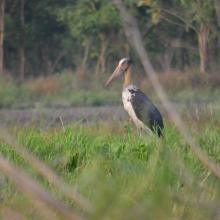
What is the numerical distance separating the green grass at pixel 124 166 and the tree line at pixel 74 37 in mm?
20201

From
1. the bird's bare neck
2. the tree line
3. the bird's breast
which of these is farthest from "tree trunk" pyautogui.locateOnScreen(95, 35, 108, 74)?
the bird's breast

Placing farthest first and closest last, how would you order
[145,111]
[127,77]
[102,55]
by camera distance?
1. [102,55]
2. [127,77]
3. [145,111]

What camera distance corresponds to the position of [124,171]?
222 inches

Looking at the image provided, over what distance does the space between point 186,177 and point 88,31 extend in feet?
93.2

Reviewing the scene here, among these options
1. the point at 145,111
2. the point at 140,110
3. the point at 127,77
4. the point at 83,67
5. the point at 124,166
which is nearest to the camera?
the point at 124,166

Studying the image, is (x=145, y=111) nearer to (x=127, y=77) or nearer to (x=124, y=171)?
(x=127, y=77)

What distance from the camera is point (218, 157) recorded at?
23.2 feet

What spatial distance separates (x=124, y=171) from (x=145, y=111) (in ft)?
16.7

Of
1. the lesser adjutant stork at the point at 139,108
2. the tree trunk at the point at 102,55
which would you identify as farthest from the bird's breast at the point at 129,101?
the tree trunk at the point at 102,55

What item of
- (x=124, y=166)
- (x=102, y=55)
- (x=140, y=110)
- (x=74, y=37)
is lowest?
(x=102, y=55)

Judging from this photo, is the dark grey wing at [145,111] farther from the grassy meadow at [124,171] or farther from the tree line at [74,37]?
the tree line at [74,37]

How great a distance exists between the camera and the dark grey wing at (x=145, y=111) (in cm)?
951

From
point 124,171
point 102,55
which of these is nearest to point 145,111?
point 124,171

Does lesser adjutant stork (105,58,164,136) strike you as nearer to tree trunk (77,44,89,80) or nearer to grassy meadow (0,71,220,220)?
grassy meadow (0,71,220,220)
